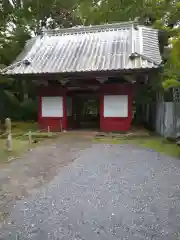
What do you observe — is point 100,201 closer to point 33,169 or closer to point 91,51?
point 33,169

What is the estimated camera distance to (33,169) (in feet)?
20.6

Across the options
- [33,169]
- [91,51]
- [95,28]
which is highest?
[95,28]

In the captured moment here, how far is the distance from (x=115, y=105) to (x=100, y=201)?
8.92m

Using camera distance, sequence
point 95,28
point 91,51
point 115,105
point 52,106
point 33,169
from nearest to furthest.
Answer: point 33,169
point 115,105
point 52,106
point 91,51
point 95,28

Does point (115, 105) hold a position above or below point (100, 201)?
above

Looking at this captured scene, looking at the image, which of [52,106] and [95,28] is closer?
[52,106]

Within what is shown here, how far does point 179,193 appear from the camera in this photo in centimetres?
458

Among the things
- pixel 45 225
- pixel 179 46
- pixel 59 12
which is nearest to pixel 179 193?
pixel 45 225

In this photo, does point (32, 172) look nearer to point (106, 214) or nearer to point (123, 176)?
point (123, 176)

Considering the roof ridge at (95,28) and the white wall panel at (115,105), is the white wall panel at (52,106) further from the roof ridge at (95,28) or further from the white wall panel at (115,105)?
the roof ridge at (95,28)

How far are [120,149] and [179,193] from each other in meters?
4.20

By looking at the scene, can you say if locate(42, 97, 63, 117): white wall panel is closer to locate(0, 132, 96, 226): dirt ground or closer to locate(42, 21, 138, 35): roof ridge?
locate(0, 132, 96, 226): dirt ground

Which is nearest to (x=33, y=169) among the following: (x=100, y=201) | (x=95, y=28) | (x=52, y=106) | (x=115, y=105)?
(x=100, y=201)

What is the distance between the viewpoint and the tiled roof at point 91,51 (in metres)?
12.3
